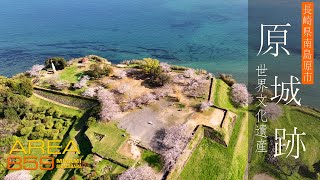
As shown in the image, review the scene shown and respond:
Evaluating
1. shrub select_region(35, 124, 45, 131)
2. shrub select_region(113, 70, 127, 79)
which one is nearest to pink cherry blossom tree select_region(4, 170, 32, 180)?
shrub select_region(35, 124, 45, 131)

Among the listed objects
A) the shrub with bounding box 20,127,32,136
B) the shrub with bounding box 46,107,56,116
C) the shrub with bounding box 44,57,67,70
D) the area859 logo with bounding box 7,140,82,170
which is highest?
the shrub with bounding box 44,57,67,70

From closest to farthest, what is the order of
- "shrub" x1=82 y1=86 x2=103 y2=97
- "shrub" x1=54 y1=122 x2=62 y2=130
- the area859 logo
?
the area859 logo → "shrub" x1=54 y1=122 x2=62 y2=130 → "shrub" x1=82 y1=86 x2=103 y2=97

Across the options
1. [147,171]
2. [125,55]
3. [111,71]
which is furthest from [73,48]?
[147,171]

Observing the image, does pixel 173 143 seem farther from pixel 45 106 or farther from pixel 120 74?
pixel 45 106

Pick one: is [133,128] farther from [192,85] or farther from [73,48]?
[73,48]

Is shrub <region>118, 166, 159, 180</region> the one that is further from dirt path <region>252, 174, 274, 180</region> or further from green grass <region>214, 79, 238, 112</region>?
green grass <region>214, 79, 238, 112</region>

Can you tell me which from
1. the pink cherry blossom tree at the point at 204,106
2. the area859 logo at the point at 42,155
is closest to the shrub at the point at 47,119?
the area859 logo at the point at 42,155

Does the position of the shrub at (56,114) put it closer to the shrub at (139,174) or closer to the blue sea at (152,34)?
the shrub at (139,174)
